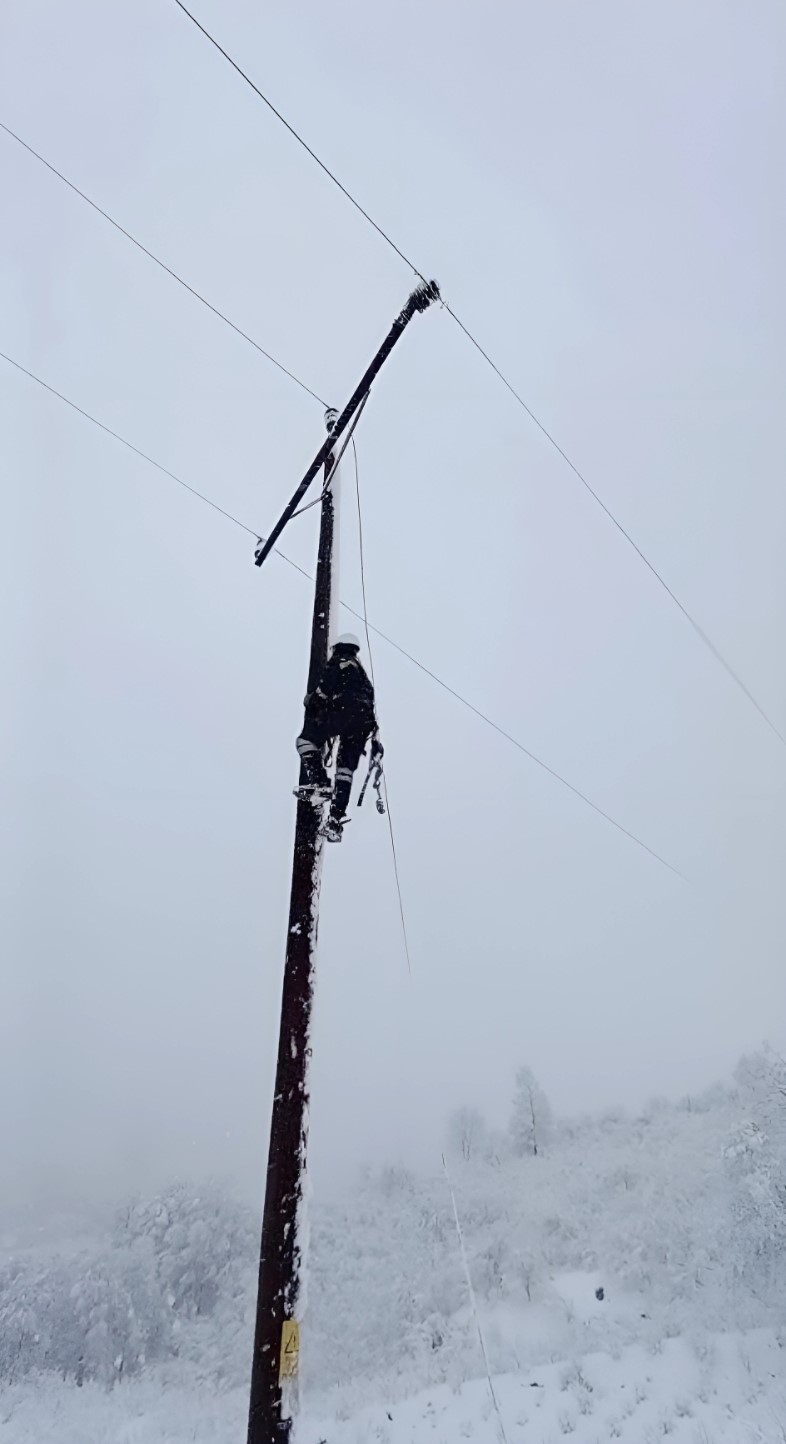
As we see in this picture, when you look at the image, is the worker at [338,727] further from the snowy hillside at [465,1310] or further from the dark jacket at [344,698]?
the snowy hillside at [465,1310]

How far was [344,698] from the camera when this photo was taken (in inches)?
192

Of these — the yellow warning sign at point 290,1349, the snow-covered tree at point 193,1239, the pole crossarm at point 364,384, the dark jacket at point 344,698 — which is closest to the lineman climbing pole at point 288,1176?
the yellow warning sign at point 290,1349

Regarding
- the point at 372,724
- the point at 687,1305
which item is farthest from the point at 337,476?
the point at 687,1305

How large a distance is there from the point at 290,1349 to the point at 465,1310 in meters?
26.0

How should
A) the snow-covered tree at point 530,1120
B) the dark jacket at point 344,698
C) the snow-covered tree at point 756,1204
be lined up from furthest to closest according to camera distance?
the snow-covered tree at point 530,1120 < the snow-covered tree at point 756,1204 < the dark jacket at point 344,698

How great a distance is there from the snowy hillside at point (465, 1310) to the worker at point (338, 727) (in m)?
16.3

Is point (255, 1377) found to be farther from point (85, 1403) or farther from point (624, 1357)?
point (85, 1403)

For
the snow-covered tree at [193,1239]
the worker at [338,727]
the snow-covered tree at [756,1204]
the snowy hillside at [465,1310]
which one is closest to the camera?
the worker at [338,727]

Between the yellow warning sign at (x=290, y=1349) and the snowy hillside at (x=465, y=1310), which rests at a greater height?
the yellow warning sign at (x=290, y=1349)

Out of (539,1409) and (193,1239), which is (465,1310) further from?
(193,1239)

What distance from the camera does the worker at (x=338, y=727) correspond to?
453cm

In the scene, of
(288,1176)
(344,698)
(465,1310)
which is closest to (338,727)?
(344,698)

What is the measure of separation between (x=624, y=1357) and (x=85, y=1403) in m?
13.8

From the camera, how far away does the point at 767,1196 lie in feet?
71.0
